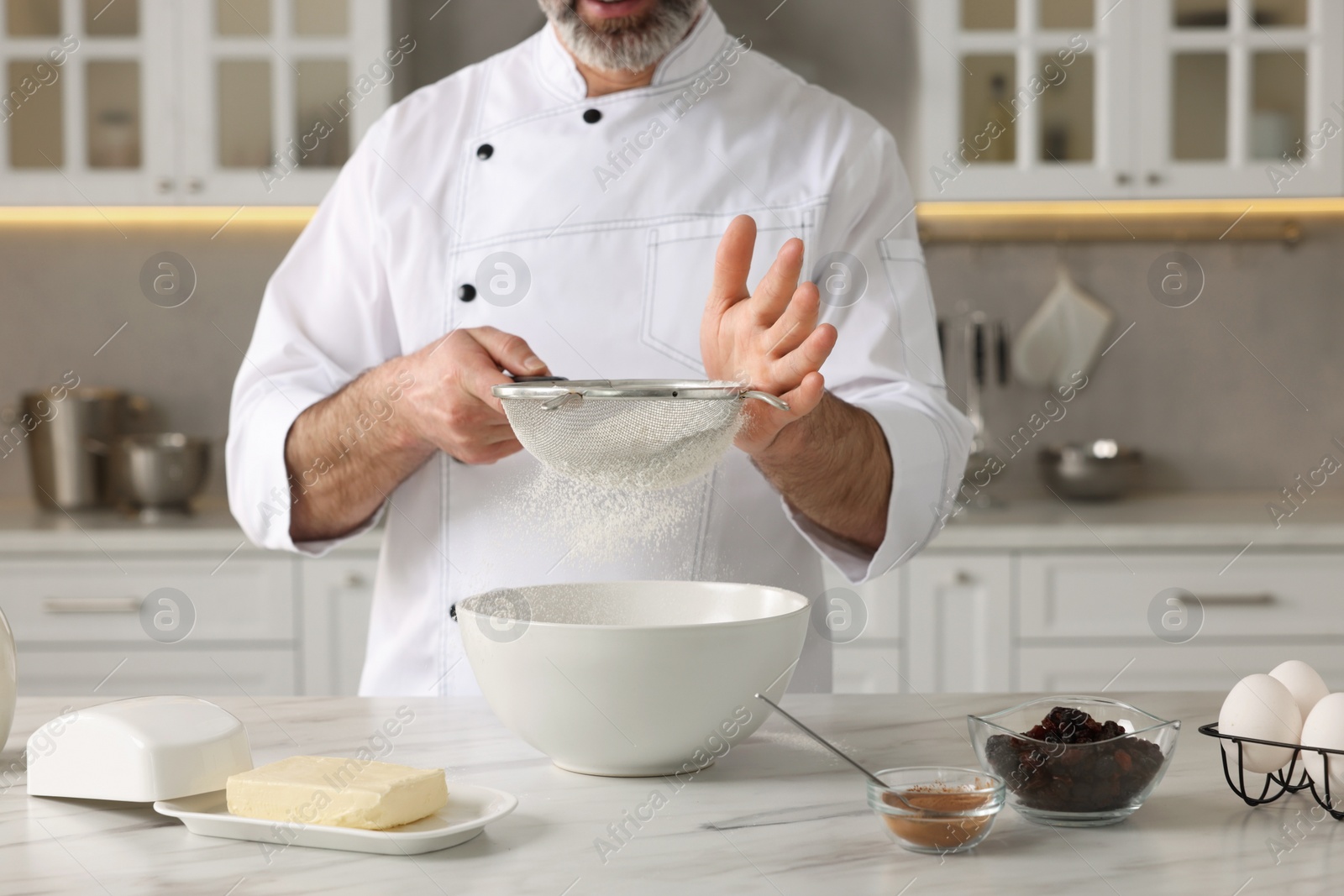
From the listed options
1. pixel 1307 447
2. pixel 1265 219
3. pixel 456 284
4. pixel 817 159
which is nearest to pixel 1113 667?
pixel 1307 447

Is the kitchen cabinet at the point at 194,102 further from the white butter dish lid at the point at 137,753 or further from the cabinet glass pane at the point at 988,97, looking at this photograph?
the white butter dish lid at the point at 137,753

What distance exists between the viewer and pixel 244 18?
97.3 inches

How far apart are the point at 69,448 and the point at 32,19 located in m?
0.89

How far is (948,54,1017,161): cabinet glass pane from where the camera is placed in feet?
8.20

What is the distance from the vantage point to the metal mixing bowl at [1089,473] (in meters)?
2.57

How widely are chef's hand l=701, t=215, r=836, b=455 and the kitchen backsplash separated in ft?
6.09

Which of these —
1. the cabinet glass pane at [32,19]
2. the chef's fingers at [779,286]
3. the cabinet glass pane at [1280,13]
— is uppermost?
the cabinet glass pane at [32,19]

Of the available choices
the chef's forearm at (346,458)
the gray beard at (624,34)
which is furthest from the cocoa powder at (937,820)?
the gray beard at (624,34)

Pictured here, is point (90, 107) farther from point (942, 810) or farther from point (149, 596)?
point (942, 810)

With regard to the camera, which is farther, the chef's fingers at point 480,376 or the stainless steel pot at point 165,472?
the stainless steel pot at point 165,472

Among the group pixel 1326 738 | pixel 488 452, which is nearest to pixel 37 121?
pixel 488 452

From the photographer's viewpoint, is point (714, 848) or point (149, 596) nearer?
point (714, 848)

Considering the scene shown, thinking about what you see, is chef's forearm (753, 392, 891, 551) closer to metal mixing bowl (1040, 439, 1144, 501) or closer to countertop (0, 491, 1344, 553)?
countertop (0, 491, 1344, 553)

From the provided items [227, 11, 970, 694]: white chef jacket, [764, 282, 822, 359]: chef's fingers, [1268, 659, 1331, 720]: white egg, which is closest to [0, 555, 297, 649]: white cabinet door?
[227, 11, 970, 694]: white chef jacket
